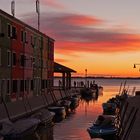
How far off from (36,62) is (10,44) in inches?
717

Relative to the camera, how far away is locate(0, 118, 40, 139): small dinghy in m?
36.2

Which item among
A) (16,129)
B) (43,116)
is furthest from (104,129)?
(43,116)

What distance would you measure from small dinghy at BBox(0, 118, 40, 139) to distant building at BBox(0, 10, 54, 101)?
17615 mm

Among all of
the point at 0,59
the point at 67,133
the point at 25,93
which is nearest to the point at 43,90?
the point at 25,93

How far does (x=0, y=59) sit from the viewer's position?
57.2m

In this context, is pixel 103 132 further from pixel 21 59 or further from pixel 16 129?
pixel 21 59

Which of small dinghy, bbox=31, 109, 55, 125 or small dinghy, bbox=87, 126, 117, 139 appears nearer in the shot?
small dinghy, bbox=87, 126, 117, 139

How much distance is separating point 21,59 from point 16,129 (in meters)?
31.1

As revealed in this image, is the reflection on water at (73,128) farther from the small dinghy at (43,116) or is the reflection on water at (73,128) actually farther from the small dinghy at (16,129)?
the small dinghy at (16,129)

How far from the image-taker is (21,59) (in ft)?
221

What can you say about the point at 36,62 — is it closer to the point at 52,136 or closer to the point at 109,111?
the point at 109,111

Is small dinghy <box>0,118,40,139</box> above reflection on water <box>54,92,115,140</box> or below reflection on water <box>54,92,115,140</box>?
above

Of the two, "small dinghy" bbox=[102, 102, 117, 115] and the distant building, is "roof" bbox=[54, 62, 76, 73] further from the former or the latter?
"small dinghy" bbox=[102, 102, 117, 115]

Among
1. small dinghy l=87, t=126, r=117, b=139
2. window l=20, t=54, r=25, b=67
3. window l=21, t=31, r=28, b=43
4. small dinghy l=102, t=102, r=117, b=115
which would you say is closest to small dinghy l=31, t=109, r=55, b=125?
small dinghy l=87, t=126, r=117, b=139
